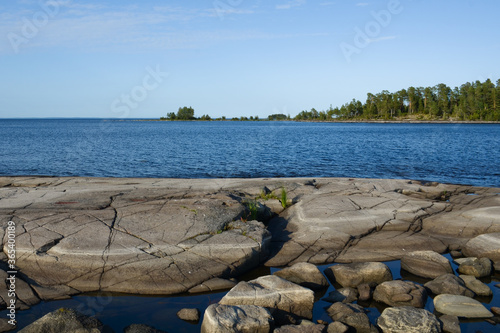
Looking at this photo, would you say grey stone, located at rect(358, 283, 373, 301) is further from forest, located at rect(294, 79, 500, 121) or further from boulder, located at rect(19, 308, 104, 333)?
forest, located at rect(294, 79, 500, 121)

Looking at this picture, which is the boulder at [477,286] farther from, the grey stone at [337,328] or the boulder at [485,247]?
the grey stone at [337,328]

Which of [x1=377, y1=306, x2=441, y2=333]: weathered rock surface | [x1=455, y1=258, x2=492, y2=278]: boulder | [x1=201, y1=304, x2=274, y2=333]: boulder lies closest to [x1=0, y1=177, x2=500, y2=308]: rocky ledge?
[x1=455, y1=258, x2=492, y2=278]: boulder

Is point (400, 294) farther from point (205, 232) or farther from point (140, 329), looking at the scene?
point (140, 329)

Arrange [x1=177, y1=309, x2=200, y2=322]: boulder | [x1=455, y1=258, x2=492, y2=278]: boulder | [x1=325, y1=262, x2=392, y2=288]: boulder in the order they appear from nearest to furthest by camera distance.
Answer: [x1=177, y1=309, x2=200, y2=322]: boulder → [x1=325, y1=262, x2=392, y2=288]: boulder → [x1=455, y1=258, x2=492, y2=278]: boulder

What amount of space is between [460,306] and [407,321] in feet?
5.86

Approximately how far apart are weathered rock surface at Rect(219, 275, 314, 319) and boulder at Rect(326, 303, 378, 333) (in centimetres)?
55

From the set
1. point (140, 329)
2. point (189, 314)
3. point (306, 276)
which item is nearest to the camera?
point (140, 329)

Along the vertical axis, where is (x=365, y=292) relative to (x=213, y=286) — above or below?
below

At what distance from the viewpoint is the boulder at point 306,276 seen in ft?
31.8

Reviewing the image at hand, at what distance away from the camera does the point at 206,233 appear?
36.1ft

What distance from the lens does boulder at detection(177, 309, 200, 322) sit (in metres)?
8.16

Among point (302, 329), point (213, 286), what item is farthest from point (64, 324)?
point (302, 329)

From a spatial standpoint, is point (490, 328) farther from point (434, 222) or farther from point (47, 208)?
point (47, 208)

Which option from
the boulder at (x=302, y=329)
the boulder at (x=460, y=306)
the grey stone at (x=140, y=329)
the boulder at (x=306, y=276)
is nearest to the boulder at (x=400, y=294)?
the boulder at (x=460, y=306)
